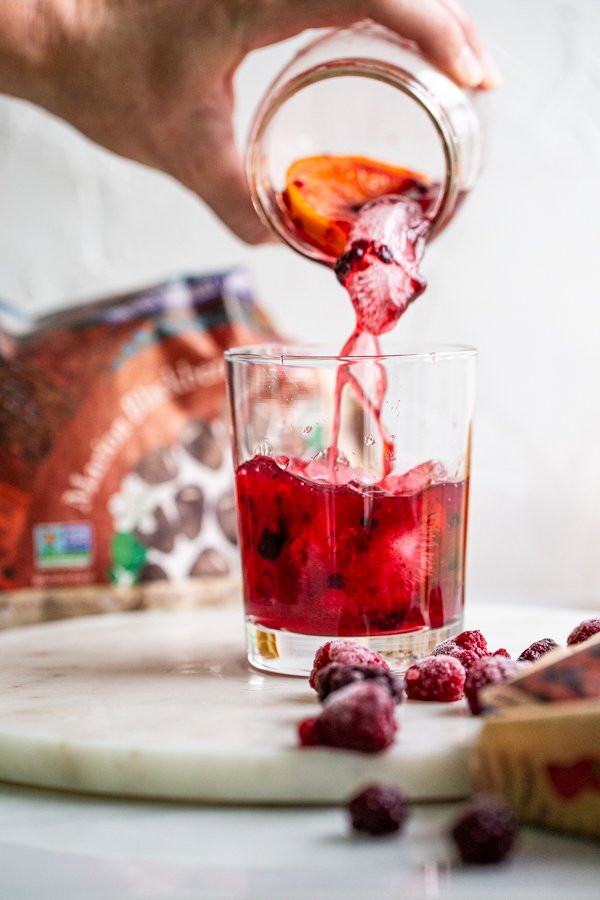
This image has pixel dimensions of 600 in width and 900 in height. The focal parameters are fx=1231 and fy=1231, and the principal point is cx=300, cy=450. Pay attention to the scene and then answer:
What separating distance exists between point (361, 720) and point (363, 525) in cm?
32

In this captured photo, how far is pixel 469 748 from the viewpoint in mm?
1001

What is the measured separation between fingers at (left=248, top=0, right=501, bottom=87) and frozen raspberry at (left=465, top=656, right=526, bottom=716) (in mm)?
738

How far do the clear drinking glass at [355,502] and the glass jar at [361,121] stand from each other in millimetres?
227

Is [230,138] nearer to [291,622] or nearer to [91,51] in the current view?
[91,51]

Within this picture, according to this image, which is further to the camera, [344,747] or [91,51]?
[91,51]

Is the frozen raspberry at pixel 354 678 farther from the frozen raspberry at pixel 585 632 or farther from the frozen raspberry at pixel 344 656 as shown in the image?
the frozen raspberry at pixel 585 632

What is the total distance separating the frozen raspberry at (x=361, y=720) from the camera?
1.00 meters

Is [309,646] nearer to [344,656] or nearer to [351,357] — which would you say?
[344,656]

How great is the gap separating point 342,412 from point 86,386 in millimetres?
590

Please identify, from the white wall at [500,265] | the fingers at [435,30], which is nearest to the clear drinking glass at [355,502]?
the fingers at [435,30]

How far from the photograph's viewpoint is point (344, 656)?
119 cm

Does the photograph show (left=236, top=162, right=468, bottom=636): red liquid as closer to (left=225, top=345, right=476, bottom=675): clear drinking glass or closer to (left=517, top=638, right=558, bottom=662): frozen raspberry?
(left=225, top=345, right=476, bottom=675): clear drinking glass

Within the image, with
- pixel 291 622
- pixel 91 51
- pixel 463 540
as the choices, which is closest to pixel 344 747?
pixel 291 622

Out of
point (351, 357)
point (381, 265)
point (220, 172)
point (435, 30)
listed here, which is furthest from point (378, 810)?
point (220, 172)
